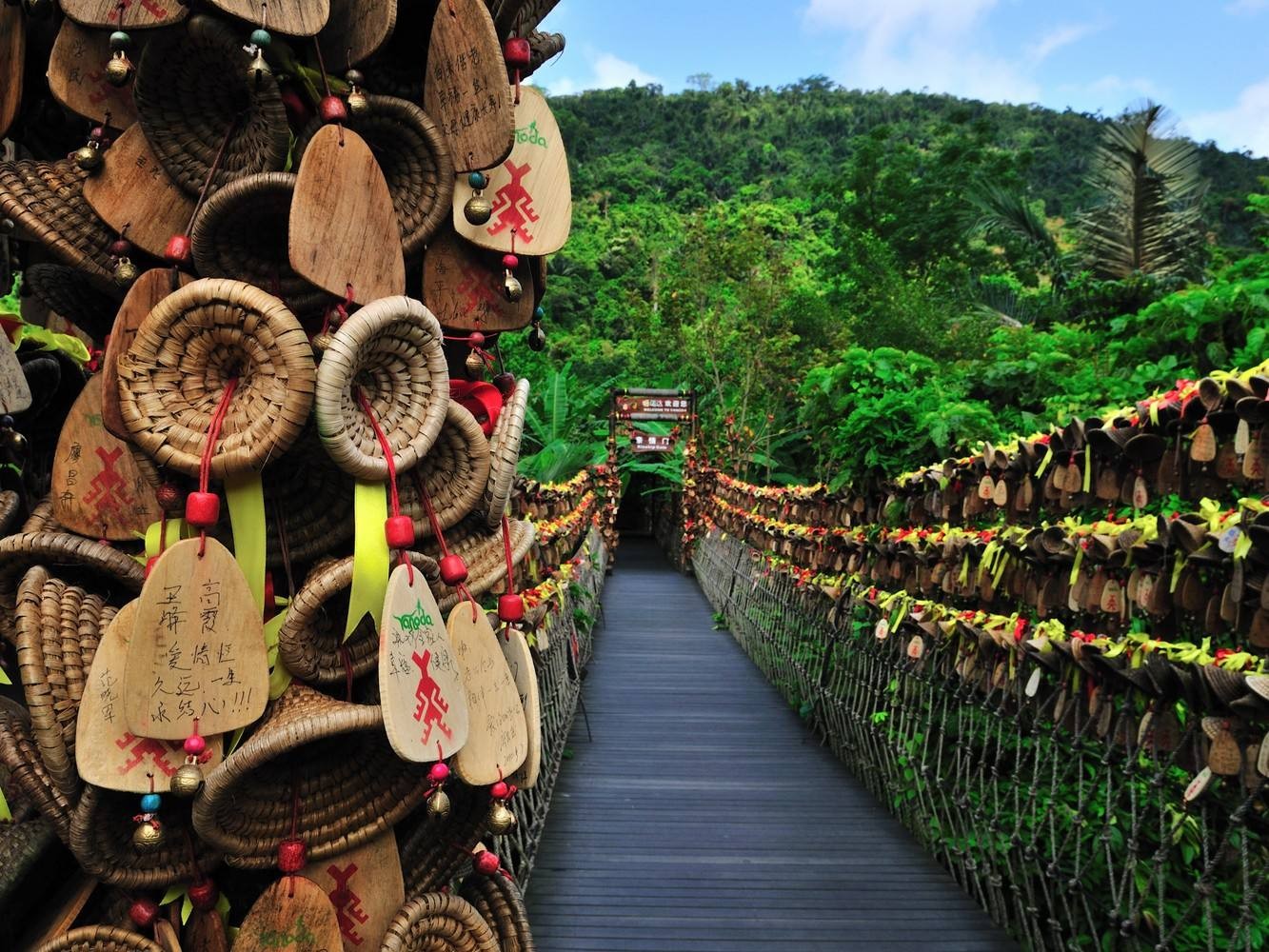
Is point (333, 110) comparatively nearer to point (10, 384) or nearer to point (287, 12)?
point (287, 12)

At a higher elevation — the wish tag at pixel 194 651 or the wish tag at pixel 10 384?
the wish tag at pixel 10 384

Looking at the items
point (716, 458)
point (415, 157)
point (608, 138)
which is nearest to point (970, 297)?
point (716, 458)

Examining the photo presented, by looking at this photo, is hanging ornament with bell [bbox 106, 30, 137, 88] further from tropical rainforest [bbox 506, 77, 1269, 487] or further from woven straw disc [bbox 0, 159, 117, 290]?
tropical rainforest [bbox 506, 77, 1269, 487]

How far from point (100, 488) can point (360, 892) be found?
0.56 m

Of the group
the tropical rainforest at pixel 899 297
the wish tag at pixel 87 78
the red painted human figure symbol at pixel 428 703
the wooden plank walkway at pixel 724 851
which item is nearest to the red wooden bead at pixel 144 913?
the red painted human figure symbol at pixel 428 703

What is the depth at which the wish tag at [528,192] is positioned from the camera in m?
1.22

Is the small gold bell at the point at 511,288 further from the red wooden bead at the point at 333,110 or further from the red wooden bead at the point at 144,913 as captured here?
the red wooden bead at the point at 144,913

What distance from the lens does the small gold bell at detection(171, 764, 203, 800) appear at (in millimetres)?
933

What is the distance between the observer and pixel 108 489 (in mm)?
1093

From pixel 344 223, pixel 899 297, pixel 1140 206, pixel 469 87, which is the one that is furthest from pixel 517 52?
pixel 1140 206

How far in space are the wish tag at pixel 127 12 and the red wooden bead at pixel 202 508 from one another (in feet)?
1.73

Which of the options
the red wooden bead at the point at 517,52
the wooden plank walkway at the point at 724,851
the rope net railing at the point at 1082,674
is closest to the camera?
the red wooden bead at the point at 517,52

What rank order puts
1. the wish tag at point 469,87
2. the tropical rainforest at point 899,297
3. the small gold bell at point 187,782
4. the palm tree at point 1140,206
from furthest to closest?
1. the palm tree at point 1140,206
2. the tropical rainforest at point 899,297
3. the wish tag at point 469,87
4. the small gold bell at point 187,782

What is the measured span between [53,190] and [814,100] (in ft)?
173
